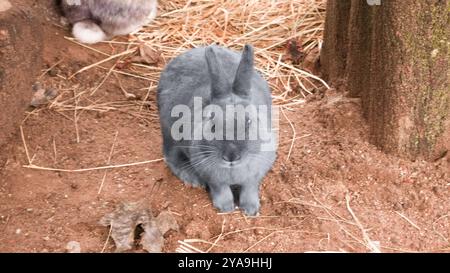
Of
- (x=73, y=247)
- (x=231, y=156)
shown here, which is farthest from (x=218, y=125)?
(x=73, y=247)

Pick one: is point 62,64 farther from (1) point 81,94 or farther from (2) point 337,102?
(2) point 337,102

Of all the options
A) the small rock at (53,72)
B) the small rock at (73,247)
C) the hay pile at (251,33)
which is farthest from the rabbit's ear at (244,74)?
the small rock at (53,72)

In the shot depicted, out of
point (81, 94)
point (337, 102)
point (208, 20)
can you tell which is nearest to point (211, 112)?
→ point (337, 102)

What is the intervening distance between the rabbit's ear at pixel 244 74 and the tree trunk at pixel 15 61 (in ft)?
4.07

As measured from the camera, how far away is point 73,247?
9.09 ft

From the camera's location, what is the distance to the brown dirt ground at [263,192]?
285cm

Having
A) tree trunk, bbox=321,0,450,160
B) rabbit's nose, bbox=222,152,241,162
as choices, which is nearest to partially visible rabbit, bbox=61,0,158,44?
tree trunk, bbox=321,0,450,160

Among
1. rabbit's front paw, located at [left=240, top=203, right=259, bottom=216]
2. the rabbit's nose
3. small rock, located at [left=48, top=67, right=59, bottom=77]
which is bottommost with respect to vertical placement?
rabbit's front paw, located at [left=240, top=203, right=259, bottom=216]

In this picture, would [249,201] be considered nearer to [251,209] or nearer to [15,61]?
[251,209]

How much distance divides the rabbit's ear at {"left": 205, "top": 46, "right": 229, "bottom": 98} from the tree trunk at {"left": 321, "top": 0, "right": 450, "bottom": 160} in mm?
867

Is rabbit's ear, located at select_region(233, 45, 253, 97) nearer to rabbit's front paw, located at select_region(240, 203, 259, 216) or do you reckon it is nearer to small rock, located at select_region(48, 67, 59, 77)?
rabbit's front paw, located at select_region(240, 203, 259, 216)

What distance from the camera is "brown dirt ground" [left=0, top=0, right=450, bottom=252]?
Result: 2848mm

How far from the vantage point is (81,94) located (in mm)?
3869

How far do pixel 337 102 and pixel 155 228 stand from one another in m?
1.30
